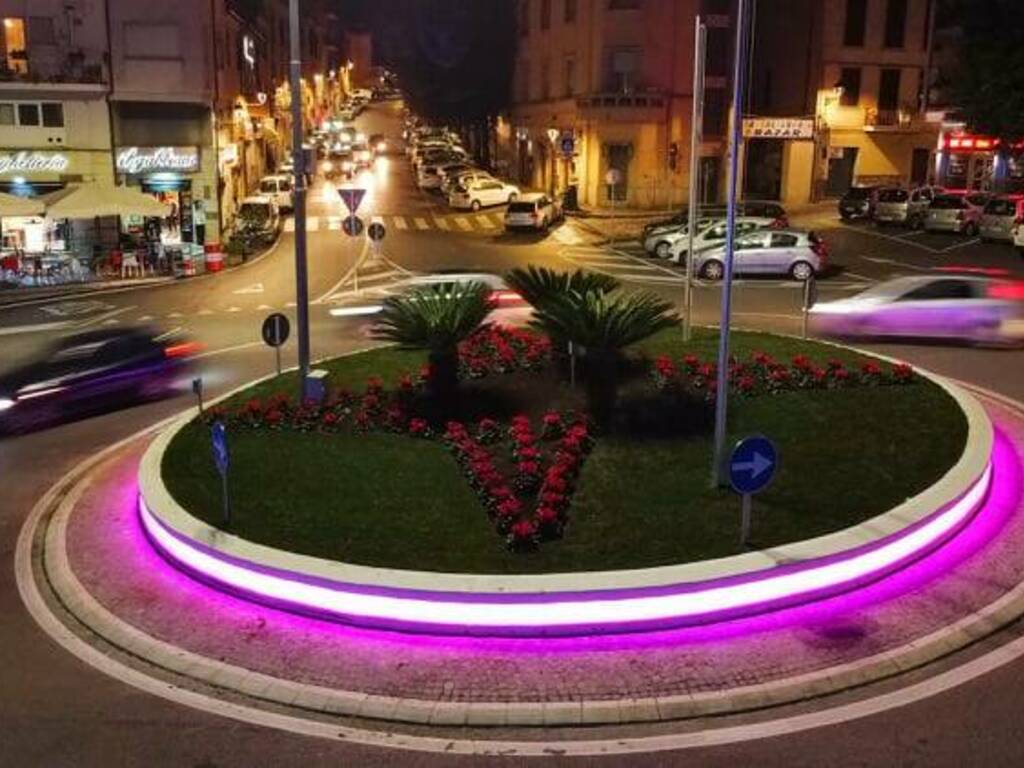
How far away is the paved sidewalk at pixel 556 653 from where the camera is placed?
8.91 metres

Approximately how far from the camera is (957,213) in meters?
43.6

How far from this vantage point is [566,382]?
15836 millimetres

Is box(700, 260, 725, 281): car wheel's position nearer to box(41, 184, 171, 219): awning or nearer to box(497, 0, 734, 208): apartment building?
box(41, 184, 171, 219): awning

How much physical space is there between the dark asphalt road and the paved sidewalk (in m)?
0.51

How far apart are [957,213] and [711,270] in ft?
51.2

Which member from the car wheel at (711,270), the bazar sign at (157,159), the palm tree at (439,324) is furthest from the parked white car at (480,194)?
the palm tree at (439,324)

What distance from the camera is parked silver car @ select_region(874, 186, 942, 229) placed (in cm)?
4619

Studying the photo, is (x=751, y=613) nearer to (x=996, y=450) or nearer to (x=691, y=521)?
(x=691, y=521)

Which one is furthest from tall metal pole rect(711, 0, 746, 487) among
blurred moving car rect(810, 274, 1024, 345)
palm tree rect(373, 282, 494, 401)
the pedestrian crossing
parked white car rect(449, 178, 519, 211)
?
parked white car rect(449, 178, 519, 211)

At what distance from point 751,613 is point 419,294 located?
716cm

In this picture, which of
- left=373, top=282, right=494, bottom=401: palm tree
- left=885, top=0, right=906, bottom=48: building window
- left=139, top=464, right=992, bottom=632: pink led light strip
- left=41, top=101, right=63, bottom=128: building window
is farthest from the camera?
left=885, top=0, right=906, bottom=48: building window

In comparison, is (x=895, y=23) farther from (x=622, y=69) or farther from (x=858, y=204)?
(x=622, y=69)

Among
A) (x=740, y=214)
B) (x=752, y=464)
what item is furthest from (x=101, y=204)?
(x=752, y=464)

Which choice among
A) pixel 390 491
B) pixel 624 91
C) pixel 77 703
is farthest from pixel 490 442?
pixel 624 91
